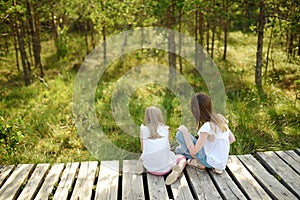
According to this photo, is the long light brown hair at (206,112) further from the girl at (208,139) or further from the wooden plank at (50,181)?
the wooden plank at (50,181)

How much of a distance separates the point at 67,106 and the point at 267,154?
375 centimetres

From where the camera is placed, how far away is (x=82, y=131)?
515 centimetres

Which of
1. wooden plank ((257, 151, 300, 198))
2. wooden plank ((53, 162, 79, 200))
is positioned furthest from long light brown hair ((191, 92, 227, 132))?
wooden plank ((53, 162, 79, 200))

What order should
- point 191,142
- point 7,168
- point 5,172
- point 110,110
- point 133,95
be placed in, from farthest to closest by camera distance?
point 133,95 → point 110,110 → point 7,168 → point 5,172 → point 191,142

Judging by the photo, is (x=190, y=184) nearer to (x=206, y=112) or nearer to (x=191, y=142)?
(x=191, y=142)

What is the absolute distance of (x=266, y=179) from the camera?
3.51m

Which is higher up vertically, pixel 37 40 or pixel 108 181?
pixel 37 40

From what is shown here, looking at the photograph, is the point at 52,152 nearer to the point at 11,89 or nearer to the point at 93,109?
the point at 93,109

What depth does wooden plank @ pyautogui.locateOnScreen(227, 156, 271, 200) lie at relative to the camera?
321 centimetres

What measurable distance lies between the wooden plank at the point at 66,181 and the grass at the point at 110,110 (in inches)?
16.3

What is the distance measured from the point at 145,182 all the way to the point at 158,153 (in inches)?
15.2

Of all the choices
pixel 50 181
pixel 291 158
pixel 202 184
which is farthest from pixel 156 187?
pixel 291 158

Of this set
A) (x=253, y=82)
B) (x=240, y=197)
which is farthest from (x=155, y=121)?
(x=253, y=82)

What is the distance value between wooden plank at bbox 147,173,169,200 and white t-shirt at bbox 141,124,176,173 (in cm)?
9
